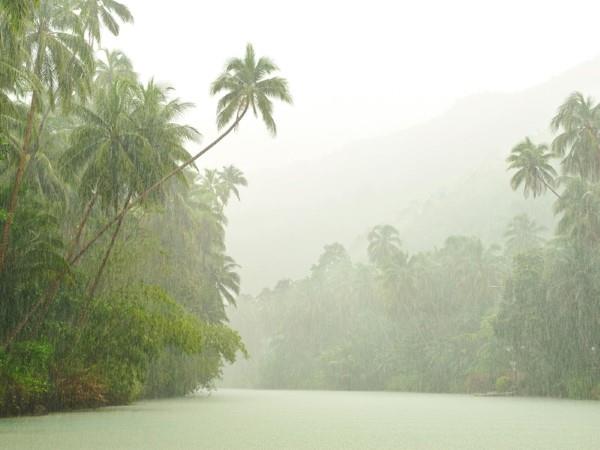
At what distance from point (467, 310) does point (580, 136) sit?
35.8 metres

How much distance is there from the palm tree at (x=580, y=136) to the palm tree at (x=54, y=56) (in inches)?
1215

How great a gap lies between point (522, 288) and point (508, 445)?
36167 mm

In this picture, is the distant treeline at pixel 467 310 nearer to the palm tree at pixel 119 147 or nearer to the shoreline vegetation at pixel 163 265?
the shoreline vegetation at pixel 163 265

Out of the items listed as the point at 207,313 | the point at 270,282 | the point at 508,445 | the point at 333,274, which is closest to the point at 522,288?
the point at 207,313

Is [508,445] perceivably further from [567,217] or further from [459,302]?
[459,302]

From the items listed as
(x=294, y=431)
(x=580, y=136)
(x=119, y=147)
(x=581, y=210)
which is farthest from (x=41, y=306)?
(x=580, y=136)

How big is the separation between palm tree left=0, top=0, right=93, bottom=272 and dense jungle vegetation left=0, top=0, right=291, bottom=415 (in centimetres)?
5

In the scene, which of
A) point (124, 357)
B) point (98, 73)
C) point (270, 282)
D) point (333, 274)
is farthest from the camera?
point (270, 282)

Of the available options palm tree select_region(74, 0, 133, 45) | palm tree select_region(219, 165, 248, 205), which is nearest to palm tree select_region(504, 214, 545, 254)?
palm tree select_region(219, 165, 248, 205)

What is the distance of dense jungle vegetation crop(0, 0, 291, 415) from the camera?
2350 cm

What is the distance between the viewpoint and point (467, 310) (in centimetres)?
7550

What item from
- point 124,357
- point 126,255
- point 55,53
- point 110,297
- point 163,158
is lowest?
point 124,357

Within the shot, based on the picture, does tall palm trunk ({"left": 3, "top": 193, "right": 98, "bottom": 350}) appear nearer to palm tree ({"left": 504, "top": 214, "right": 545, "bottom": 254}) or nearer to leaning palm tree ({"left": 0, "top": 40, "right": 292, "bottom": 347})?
leaning palm tree ({"left": 0, "top": 40, "right": 292, "bottom": 347})

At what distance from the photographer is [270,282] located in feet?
650
